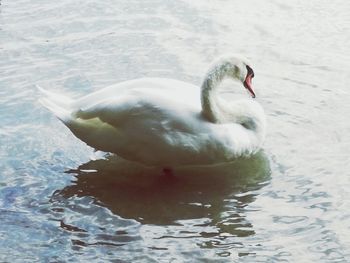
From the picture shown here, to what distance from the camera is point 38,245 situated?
15.0ft

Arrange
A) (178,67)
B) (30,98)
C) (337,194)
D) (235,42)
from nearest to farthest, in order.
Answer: (337,194) → (30,98) → (178,67) → (235,42)

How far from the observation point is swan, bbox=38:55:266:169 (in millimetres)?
5086

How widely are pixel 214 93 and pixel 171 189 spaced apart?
0.68m

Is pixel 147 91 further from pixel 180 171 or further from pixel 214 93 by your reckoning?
pixel 180 171

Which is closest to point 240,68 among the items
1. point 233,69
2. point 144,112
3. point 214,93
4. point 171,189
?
point 233,69

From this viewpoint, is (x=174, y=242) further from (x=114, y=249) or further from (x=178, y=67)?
(x=178, y=67)

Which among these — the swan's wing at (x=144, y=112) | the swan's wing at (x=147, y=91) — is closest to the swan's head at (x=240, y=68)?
the swan's wing at (x=147, y=91)

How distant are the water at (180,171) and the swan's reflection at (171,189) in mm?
13

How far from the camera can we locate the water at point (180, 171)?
4.64m

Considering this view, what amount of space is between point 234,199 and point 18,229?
1348mm

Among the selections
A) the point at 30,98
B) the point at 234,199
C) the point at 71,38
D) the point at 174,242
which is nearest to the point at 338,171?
the point at 234,199

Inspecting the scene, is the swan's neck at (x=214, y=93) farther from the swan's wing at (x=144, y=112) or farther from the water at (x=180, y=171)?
the water at (x=180, y=171)

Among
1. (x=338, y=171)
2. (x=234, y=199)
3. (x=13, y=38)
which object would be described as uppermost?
(x=13, y=38)

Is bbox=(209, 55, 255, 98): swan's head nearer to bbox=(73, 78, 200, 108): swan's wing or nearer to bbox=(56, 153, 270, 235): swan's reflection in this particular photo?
bbox=(73, 78, 200, 108): swan's wing
